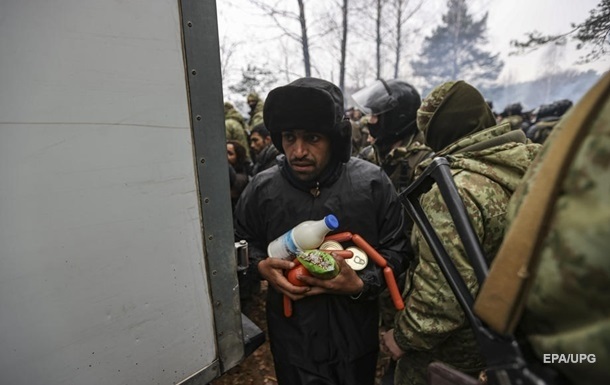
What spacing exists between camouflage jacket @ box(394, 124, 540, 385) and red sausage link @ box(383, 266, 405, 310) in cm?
4

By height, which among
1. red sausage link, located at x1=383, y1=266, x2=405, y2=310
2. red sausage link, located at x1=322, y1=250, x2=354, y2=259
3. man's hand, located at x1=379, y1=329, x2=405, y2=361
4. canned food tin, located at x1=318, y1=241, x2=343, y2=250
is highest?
canned food tin, located at x1=318, y1=241, x2=343, y2=250

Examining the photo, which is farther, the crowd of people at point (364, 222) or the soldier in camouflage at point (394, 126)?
the soldier in camouflage at point (394, 126)

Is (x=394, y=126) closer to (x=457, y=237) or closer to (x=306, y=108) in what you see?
(x=306, y=108)

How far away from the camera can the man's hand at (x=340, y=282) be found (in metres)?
1.44

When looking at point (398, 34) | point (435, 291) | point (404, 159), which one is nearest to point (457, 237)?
point (435, 291)

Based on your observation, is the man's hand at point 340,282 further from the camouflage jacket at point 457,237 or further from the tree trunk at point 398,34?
the tree trunk at point 398,34

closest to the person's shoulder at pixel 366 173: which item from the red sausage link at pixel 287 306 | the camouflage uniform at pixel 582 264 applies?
the red sausage link at pixel 287 306

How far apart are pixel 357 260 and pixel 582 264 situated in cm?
114

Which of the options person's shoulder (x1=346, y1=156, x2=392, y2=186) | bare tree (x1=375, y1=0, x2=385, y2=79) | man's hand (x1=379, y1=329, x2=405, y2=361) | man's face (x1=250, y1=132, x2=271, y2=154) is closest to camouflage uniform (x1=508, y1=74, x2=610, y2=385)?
man's hand (x1=379, y1=329, x2=405, y2=361)

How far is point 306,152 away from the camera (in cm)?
173

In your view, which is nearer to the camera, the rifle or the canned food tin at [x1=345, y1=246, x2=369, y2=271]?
the rifle

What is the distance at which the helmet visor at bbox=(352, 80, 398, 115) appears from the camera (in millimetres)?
3357

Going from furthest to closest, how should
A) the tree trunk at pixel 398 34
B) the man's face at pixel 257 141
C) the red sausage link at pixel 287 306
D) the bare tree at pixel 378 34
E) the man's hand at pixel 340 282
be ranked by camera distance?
the tree trunk at pixel 398 34 < the bare tree at pixel 378 34 < the man's face at pixel 257 141 < the red sausage link at pixel 287 306 < the man's hand at pixel 340 282

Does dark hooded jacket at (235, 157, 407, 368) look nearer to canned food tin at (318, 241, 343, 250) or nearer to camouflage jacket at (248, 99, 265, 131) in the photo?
canned food tin at (318, 241, 343, 250)
